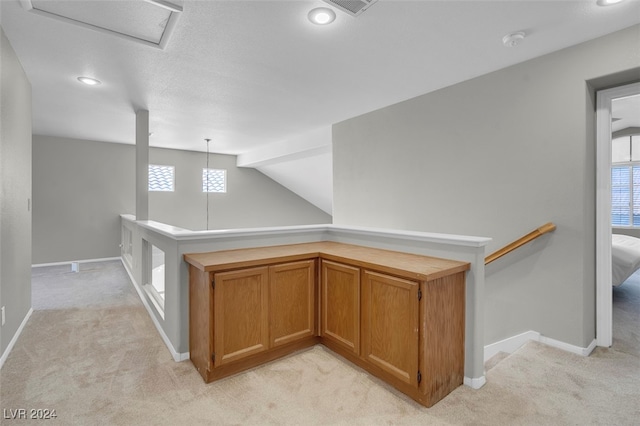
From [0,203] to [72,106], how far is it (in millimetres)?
2510

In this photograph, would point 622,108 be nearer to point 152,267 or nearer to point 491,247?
point 491,247

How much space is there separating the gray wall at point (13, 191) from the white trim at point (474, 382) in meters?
3.30

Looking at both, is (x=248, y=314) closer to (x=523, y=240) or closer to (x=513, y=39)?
(x=523, y=240)

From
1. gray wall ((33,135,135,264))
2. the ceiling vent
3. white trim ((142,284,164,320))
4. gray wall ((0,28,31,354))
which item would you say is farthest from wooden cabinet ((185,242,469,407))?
gray wall ((33,135,135,264))

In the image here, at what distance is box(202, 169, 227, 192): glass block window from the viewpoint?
25.2ft

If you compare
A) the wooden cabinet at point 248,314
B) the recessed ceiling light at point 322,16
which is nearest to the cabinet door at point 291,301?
the wooden cabinet at point 248,314

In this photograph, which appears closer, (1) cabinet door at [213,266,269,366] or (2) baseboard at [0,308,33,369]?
(1) cabinet door at [213,266,269,366]

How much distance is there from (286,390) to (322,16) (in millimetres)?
2462

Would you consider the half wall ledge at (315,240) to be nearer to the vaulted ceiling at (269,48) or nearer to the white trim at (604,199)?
the white trim at (604,199)

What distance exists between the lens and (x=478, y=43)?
8.13 feet

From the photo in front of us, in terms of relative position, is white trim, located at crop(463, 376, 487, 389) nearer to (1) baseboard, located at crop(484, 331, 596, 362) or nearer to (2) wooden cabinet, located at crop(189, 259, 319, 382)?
(1) baseboard, located at crop(484, 331, 596, 362)

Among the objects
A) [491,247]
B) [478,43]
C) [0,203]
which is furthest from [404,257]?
[0,203]

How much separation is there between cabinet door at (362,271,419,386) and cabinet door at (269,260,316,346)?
52 cm

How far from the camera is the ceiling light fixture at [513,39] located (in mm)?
2328
